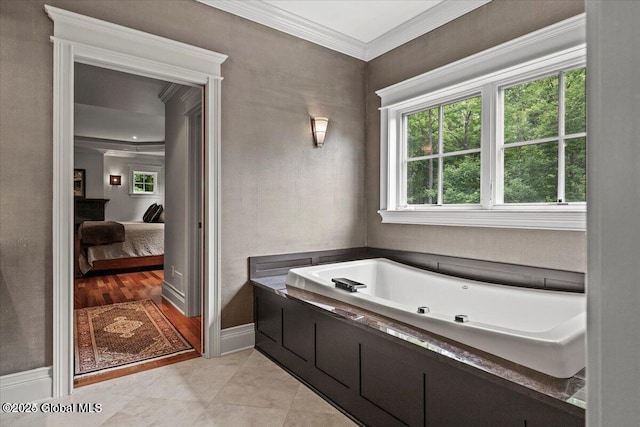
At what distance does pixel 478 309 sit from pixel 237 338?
1.78 meters

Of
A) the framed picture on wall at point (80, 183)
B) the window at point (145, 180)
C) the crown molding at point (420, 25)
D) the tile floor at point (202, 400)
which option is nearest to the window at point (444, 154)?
the crown molding at point (420, 25)

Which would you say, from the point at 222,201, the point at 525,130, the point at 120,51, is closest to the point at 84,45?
the point at 120,51

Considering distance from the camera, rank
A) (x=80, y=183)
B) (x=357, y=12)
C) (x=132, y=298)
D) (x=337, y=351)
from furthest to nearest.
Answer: (x=80, y=183) < (x=132, y=298) < (x=357, y=12) < (x=337, y=351)

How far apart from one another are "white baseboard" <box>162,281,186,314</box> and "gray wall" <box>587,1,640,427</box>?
386cm

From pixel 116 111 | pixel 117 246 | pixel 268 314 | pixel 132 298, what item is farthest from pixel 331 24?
pixel 117 246

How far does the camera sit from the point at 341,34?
3.30m

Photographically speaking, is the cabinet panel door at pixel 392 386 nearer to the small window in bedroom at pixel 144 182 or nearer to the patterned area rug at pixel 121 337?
the patterned area rug at pixel 121 337

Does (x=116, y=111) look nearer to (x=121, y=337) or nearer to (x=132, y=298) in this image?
(x=132, y=298)

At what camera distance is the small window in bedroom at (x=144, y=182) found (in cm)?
905

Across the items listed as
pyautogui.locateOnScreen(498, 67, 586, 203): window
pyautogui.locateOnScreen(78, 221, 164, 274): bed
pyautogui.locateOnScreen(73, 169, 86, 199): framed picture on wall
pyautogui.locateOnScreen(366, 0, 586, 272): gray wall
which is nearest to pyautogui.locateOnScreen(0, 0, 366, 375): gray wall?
pyautogui.locateOnScreen(366, 0, 586, 272): gray wall

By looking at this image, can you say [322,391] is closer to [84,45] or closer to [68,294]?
[68,294]

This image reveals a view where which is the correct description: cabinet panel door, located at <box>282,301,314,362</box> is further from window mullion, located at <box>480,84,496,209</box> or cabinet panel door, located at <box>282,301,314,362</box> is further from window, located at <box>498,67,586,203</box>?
window, located at <box>498,67,586,203</box>

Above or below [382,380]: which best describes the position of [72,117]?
above

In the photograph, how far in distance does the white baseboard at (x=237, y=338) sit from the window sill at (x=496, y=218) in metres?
1.56
